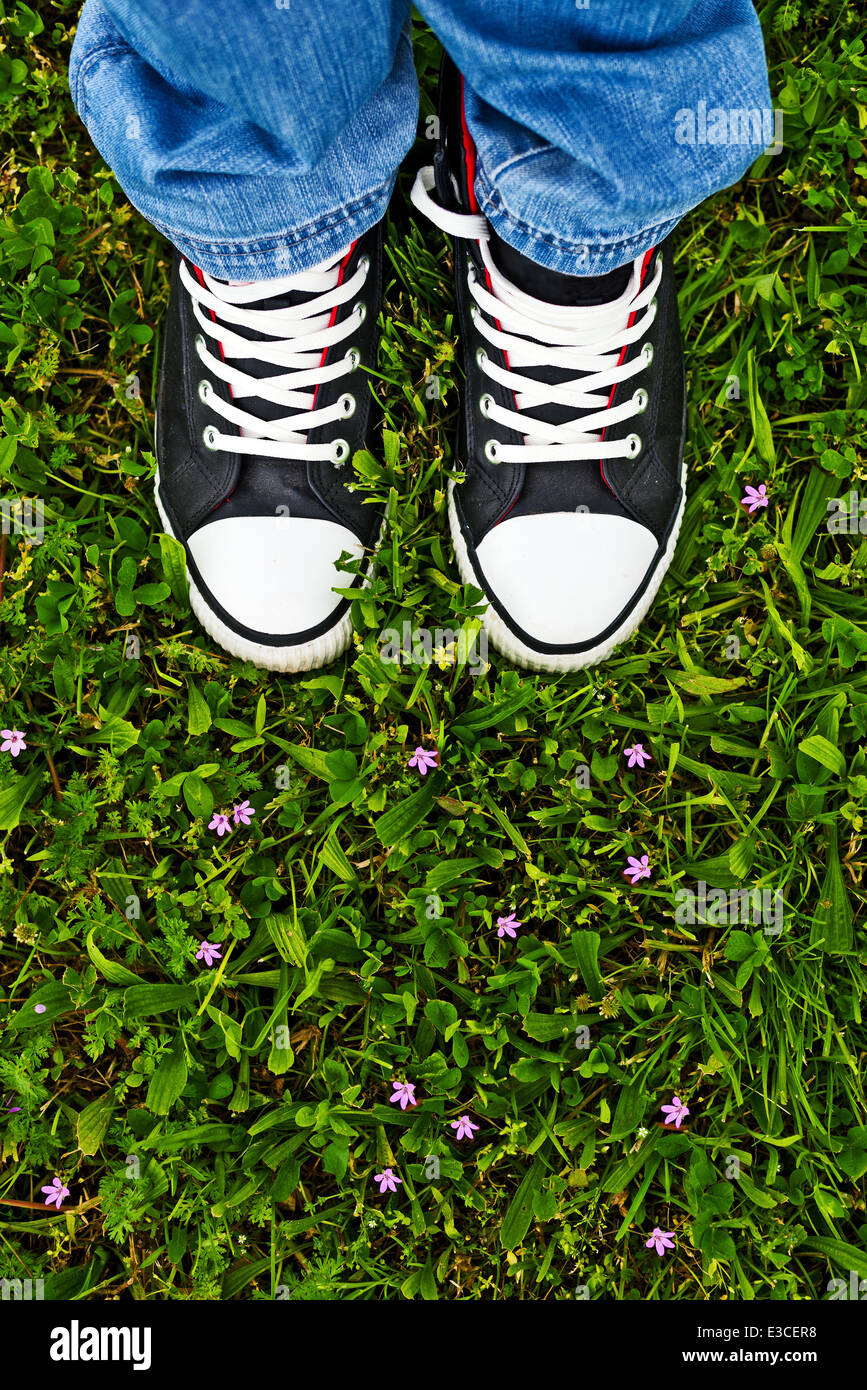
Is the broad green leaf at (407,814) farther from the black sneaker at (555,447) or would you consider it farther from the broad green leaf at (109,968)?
the broad green leaf at (109,968)

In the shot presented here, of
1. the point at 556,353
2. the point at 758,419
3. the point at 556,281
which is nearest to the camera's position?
the point at 556,281

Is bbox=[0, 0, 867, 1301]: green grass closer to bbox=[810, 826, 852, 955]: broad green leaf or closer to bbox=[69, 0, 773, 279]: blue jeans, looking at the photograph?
bbox=[810, 826, 852, 955]: broad green leaf

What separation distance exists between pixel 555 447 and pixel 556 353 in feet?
0.64

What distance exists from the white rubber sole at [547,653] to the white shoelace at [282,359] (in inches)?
13.9

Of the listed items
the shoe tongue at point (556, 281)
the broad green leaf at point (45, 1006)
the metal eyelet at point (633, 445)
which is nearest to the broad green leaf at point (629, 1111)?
the broad green leaf at point (45, 1006)

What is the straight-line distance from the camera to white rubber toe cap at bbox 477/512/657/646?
2.07 metres

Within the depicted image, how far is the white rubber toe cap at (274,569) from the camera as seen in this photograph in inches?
81.5

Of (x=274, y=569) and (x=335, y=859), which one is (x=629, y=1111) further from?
(x=274, y=569)

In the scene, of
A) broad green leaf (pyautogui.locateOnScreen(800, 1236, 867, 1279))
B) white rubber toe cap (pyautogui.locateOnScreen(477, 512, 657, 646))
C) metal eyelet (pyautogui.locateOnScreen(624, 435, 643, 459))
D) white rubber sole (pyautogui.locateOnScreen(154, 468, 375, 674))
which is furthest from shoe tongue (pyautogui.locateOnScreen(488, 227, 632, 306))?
broad green leaf (pyautogui.locateOnScreen(800, 1236, 867, 1279))

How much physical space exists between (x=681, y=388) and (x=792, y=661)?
0.72m

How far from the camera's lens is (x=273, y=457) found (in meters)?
2.08

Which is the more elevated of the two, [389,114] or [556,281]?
[389,114]

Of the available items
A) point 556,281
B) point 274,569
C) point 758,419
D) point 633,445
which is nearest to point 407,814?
point 274,569

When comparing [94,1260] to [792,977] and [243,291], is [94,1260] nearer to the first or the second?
[792,977]
